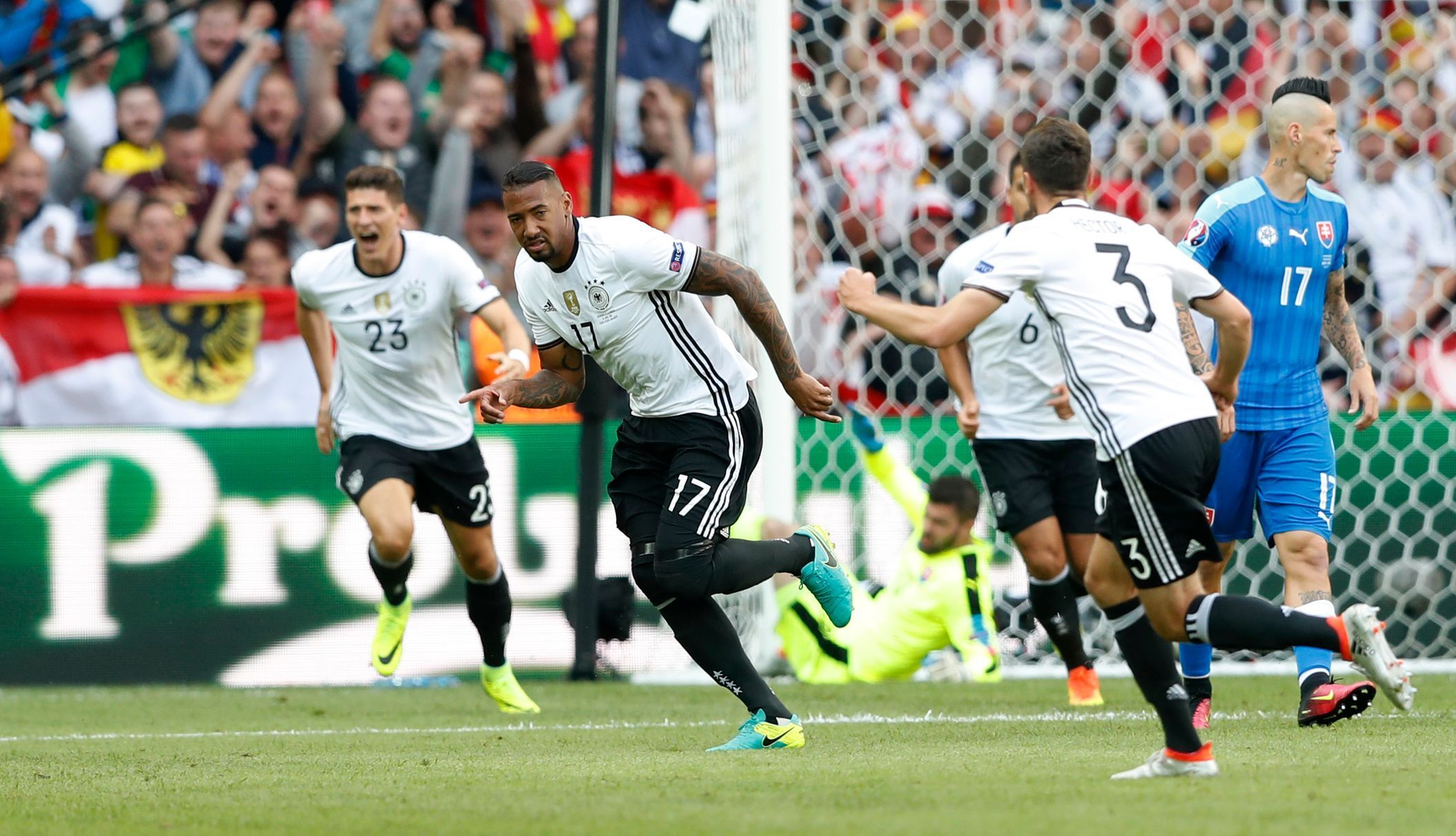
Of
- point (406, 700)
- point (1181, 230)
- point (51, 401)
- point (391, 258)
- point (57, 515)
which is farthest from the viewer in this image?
point (1181, 230)

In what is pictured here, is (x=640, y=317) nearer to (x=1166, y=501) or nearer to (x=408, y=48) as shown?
(x=1166, y=501)

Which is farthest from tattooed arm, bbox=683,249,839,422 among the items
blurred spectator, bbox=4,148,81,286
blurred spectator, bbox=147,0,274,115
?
blurred spectator, bbox=147,0,274,115

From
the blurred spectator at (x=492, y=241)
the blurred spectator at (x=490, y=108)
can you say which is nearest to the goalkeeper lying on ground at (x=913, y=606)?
the blurred spectator at (x=492, y=241)

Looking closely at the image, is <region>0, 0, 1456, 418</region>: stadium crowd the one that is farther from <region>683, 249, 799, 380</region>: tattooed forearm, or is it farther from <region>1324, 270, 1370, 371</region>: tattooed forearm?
<region>683, 249, 799, 380</region>: tattooed forearm

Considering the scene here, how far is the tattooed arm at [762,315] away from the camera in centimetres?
574

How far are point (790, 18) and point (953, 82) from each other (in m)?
2.06

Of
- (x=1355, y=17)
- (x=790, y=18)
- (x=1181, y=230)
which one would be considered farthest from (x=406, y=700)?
(x=1355, y=17)

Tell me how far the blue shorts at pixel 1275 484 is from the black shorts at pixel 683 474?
190 cm

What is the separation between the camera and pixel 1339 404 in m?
11.8

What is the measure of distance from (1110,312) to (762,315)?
1340 mm

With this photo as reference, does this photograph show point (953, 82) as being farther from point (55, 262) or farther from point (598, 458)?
point (55, 262)

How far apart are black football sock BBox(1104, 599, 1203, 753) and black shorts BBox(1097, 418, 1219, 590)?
119 millimetres

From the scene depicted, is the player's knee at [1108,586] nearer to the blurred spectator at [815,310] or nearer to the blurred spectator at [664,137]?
the blurred spectator at [815,310]

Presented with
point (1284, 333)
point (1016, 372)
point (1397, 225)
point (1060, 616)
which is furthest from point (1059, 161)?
point (1397, 225)
